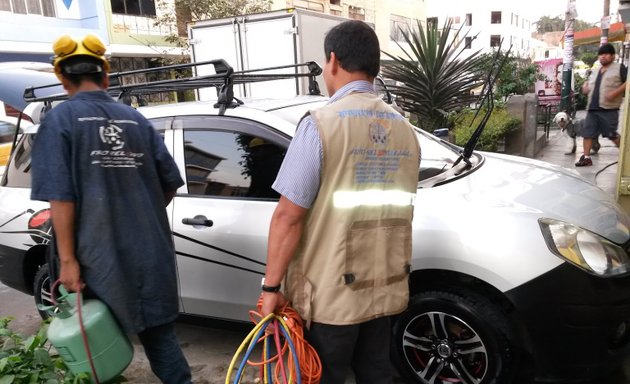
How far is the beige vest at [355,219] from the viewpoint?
5.71ft

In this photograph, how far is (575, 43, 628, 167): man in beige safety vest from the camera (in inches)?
275

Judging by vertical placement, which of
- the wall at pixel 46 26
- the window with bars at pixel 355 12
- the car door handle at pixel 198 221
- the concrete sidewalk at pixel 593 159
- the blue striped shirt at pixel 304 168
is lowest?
the concrete sidewalk at pixel 593 159

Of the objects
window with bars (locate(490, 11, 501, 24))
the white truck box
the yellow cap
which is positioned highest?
window with bars (locate(490, 11, 501, 24))

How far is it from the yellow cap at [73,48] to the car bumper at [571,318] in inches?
87.5

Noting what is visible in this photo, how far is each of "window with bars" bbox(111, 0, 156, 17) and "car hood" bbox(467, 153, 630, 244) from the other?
790 inches

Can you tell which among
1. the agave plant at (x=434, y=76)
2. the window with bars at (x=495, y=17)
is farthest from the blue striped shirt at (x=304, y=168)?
the window with bars at (x=495, y=17)

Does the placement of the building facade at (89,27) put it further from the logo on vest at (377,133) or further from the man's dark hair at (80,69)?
the logo on vest at (377,133)

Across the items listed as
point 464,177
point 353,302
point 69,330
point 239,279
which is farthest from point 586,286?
point 69,330

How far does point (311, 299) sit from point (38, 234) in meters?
2.63

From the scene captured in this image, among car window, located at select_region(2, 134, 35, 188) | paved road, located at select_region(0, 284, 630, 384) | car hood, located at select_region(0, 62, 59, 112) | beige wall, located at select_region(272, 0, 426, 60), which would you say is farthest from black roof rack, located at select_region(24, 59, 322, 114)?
beige wall, located at select_region(272, 0, 426, 60)

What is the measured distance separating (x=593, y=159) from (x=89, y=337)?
347 inches

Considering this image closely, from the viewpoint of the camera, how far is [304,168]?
1718mm

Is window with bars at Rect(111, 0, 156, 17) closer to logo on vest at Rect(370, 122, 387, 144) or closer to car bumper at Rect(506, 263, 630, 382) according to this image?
logo on vest at Rect(370, 122, 387, 144)

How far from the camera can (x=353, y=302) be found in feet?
5.90
